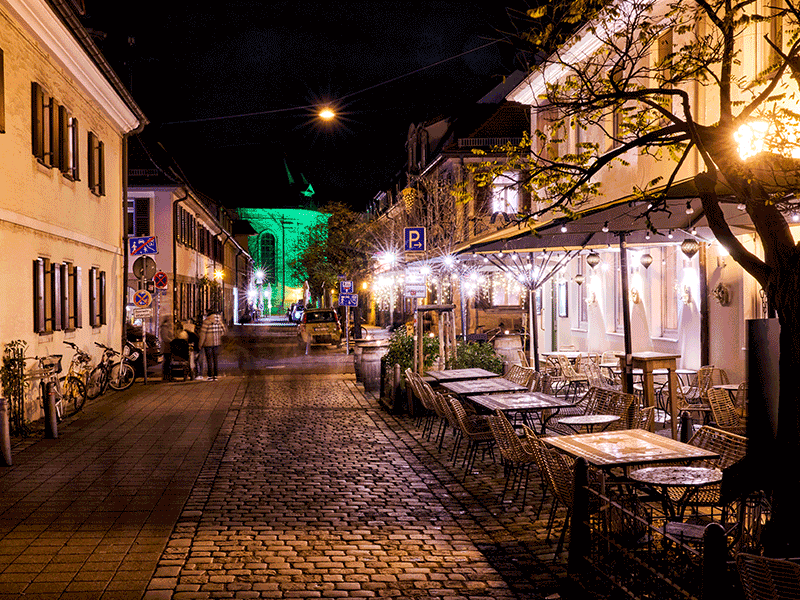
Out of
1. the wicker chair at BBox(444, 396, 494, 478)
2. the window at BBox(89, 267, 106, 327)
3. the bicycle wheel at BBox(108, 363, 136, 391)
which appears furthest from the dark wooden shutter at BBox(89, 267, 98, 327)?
the wicker chair at BBox(444, 396, 494, 478)

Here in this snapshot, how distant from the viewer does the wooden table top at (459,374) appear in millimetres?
13242

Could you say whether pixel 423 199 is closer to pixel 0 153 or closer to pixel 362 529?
pixel 0 153

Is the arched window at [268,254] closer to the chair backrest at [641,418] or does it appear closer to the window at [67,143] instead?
the window at [67,143]

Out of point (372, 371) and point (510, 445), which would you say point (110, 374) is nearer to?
point (372, 371)

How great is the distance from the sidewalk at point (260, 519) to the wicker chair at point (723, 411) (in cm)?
247

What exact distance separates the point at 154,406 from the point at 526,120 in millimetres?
27391

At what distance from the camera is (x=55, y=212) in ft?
52.5

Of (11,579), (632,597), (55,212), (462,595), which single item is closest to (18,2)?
(55,212)

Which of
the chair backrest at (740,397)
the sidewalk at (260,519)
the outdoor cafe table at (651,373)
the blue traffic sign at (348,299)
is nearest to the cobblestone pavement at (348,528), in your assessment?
the sidewalk at (260,519)

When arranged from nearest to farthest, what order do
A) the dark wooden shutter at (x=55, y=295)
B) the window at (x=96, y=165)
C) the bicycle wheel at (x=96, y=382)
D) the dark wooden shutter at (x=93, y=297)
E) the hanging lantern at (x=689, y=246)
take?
the hanging lantern at (x=689, y=246), the dark wooden shutter at (x=55, y=295), the bicycle wheel at (x=96, y=382), the dark wooden shutter at (x=93, y=297), the window at (x=96, y=165)

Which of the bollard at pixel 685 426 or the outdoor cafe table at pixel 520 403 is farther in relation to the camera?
the bollard at pixel 685 426

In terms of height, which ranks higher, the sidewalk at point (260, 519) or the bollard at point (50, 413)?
the bollard at point (50, 413)

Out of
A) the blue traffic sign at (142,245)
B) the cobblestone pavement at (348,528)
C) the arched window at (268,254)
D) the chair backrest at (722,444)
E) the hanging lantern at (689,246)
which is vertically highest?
the arched window at (268,254)

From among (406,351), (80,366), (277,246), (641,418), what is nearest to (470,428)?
(641,418)
